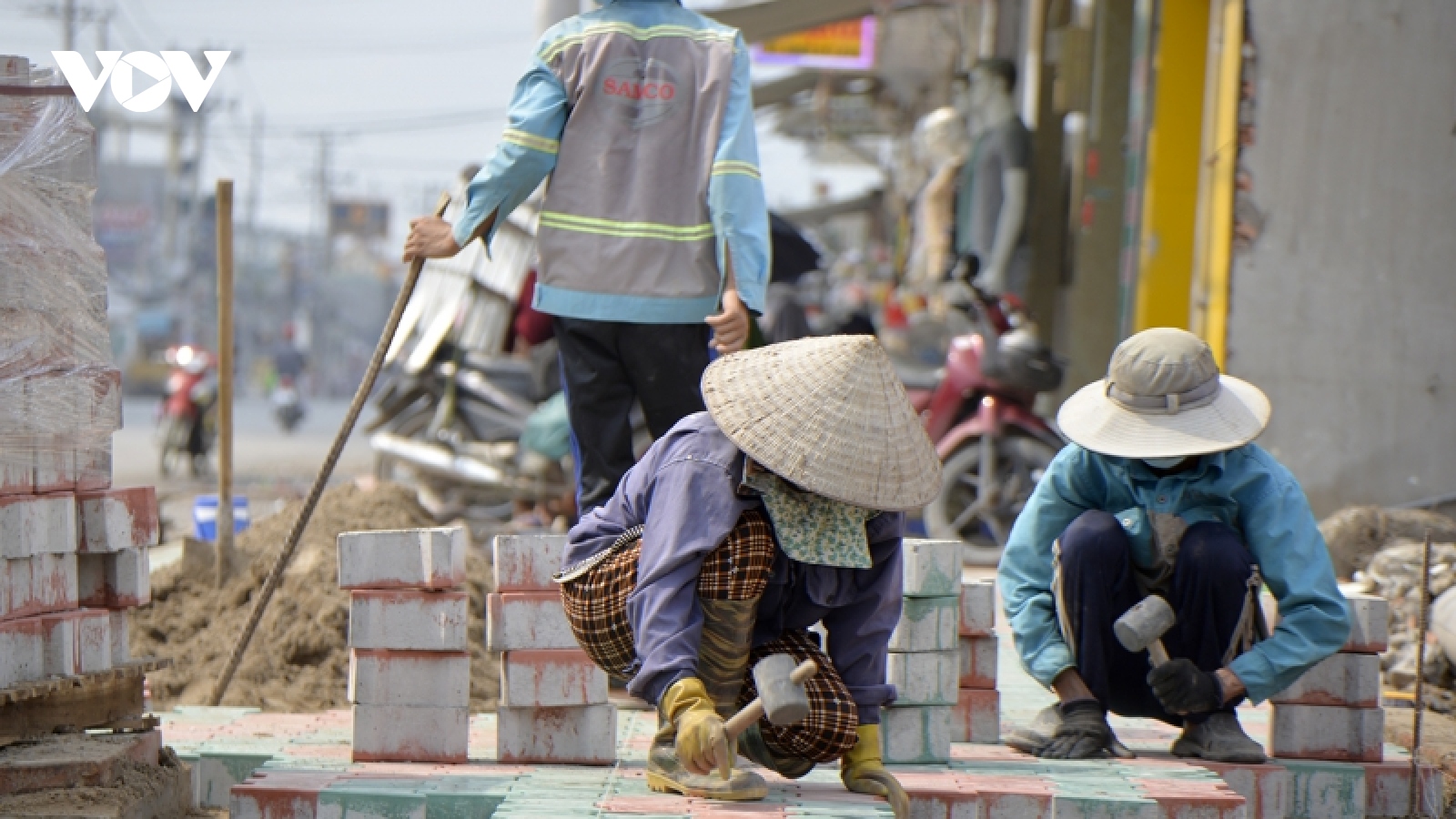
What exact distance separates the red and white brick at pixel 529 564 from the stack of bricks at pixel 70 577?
2.42ft

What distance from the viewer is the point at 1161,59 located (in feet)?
29.4

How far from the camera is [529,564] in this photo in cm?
353

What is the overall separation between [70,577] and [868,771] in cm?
160

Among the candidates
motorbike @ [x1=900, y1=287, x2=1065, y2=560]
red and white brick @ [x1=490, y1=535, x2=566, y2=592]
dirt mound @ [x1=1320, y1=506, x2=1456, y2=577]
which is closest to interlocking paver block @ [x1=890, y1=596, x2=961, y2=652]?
red and white brick @ [x1=490, y1=535, x2=566, y2=592]

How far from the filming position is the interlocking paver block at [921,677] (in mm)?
3641

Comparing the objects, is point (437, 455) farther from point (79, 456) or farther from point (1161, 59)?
point (79, 456)

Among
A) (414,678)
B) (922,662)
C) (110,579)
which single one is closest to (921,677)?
(922,662)

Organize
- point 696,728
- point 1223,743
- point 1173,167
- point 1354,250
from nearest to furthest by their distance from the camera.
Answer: point 696,728 → point 1223,743 → point 1354,250 → point 1173,167

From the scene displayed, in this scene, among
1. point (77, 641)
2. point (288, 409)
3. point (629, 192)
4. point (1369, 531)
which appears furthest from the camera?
point (288, 409)

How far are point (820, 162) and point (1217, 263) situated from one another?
27.2 meters

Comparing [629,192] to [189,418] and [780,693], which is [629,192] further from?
[189,418]

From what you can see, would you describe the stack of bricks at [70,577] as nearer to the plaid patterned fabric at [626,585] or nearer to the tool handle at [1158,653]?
the plaid patterned fabric at [626,585]

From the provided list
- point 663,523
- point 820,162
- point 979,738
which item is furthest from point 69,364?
point 820,162

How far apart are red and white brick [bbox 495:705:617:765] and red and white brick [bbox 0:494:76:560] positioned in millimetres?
920
